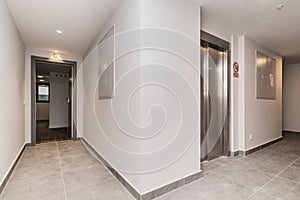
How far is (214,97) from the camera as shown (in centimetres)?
314

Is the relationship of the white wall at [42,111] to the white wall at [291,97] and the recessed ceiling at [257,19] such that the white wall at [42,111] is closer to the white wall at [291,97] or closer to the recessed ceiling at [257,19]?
the recessed ceiling at [257,19]

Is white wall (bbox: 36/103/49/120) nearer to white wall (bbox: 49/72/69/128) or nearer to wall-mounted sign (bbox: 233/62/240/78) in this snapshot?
white wall (bbox: 49/72/69/128)

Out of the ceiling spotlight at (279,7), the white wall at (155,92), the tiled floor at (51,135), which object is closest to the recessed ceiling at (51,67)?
the tiled floor at (51,135)

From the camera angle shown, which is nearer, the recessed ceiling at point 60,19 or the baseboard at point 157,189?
the baseboard at point 157,189

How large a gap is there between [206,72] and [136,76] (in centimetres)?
159

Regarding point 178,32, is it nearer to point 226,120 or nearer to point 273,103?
point 226,120

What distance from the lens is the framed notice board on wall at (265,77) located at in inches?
149

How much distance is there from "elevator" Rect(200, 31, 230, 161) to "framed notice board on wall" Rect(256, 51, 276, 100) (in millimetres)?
1065

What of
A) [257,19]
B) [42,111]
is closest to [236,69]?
[257,19]

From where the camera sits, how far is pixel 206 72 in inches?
117

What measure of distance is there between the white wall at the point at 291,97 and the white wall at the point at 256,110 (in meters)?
2.22

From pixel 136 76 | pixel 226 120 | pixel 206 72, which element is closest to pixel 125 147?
pixel 136 76

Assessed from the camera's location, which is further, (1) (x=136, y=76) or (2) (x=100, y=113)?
(2) (x=100, y=113)

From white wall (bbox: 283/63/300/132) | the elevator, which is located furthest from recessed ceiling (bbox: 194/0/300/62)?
white wall (bbox: 283/63/300/132)
